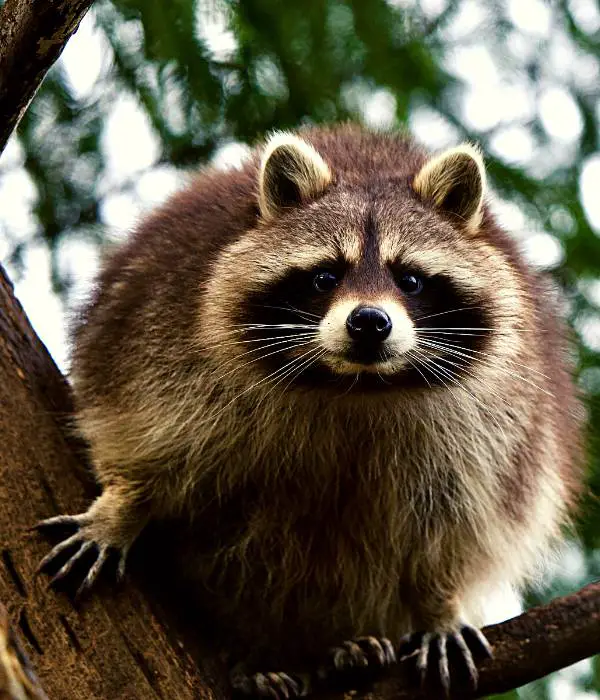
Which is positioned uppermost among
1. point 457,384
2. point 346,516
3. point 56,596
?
point 457,384

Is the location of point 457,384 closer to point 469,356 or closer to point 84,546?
point 469,356

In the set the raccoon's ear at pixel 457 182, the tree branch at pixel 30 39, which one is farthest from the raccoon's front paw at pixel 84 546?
the raccoon's ear at pixel 457 182

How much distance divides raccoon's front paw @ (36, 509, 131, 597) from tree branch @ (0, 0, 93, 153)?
111 cm

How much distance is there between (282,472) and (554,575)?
1.15 meters

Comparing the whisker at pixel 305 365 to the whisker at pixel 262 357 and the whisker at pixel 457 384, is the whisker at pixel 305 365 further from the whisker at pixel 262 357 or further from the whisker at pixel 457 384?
the whisker at pixel 457 384

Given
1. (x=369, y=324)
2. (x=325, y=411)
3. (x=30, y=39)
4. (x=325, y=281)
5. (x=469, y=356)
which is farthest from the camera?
(x=325, y=411)

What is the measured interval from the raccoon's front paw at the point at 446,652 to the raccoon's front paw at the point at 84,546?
2.82ft

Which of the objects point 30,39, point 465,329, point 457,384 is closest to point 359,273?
point 465,329

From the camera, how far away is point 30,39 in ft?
7.43

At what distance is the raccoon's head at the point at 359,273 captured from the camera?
9.11 ft

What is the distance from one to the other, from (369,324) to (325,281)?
32cm

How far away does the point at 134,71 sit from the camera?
3320mm

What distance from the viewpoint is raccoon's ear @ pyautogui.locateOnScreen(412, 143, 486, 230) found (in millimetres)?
2947

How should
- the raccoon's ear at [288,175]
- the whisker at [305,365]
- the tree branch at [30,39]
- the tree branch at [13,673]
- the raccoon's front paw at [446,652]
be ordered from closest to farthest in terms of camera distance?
the tree branch at [13,673]
the tree branch at [30,39]
the whisker at [305,365]
the raccoon's front paw at [446,652]
the raccoon's ear at [288,175]
